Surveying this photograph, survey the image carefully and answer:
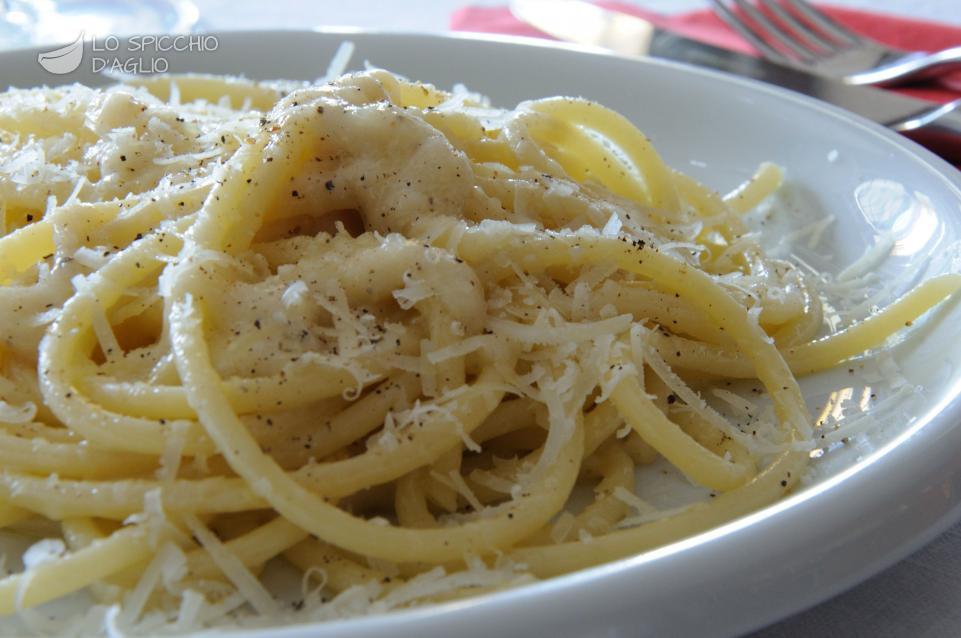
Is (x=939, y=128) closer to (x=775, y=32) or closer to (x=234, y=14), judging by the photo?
(x=775, y=32)

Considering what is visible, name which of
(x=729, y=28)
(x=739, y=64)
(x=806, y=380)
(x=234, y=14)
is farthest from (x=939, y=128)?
(x=234, y=14)

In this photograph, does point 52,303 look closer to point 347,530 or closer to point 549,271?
point 347,530

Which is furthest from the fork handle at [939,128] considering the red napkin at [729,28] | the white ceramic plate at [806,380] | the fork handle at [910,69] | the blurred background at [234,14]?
the blurred background at [234,14]

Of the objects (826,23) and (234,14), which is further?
(234,14)

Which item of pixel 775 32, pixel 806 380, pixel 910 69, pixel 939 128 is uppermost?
pixel 775 32

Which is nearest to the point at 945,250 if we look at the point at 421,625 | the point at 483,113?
the point at 483,113

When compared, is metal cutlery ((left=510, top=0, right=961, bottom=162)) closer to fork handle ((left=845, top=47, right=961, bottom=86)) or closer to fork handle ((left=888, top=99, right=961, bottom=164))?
fork handle ((left=888, top=99, right=961, bottom=164))

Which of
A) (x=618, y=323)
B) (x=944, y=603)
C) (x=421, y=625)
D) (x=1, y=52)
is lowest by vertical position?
(x=944, y=603)
